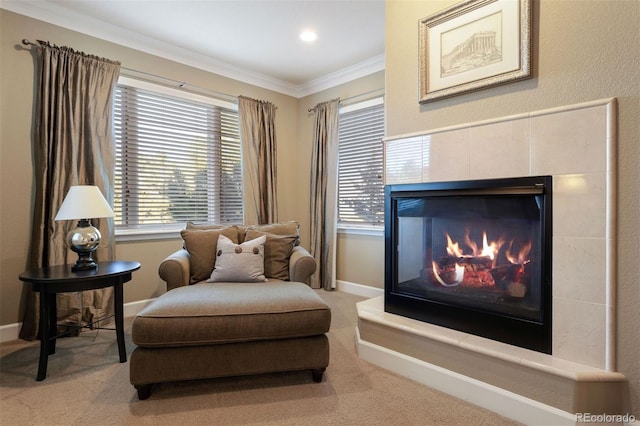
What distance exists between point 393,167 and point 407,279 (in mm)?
751

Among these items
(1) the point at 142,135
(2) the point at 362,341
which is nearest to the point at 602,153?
(2) the point at 362,341

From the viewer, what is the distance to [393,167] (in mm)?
2213

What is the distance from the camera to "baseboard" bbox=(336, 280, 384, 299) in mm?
3510

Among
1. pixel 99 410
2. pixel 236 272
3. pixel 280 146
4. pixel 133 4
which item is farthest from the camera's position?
pixel 280 146

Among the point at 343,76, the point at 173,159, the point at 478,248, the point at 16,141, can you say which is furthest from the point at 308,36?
the point at 16,141

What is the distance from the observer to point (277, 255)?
2.55m

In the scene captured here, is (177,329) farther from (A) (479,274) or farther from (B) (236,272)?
(A) (479,274)

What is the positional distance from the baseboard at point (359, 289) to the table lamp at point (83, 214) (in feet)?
7.99

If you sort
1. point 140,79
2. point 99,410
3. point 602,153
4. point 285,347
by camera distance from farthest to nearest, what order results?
point 140,79 < point 285,347 < point 99,410 < point 602,153

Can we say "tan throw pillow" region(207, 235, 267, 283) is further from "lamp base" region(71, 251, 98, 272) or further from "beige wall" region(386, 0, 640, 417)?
"beige wall" region(386, 0, 640, 417)

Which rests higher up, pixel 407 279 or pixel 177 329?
pixel 407 279

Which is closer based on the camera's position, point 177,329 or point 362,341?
point 177,329

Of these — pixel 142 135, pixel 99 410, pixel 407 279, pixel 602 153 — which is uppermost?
pixel 142 135

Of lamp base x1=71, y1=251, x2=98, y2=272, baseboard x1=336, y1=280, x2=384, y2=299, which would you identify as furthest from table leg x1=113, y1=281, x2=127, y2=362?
baseboard x1=336, y1=280, x2=384, y2=299
